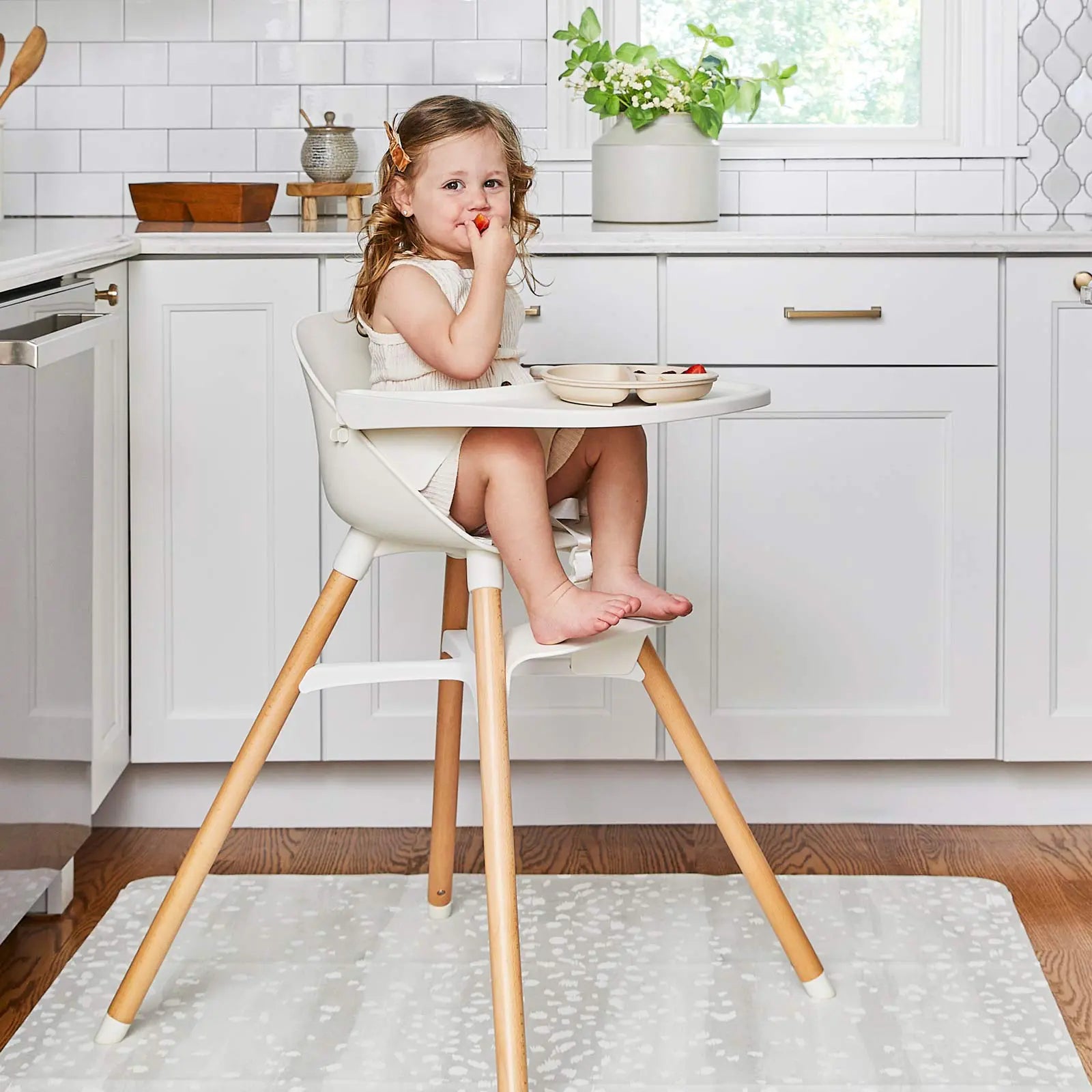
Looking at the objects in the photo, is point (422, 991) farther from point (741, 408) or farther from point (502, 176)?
point (502, 176)

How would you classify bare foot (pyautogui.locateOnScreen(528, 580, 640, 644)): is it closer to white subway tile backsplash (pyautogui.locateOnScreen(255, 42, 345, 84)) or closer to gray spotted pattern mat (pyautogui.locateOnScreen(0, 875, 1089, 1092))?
gray spotted pattern mat (pyautogui.locateOnScreen(0, 875, 1089, 1092))

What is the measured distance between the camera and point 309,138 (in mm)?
2725

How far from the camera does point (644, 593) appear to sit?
168 centimetres

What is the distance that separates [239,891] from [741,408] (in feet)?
3.75

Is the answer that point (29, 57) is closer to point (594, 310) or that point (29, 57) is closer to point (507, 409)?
point (594, 310)

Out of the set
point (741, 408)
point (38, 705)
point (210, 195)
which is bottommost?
point (38, 705)

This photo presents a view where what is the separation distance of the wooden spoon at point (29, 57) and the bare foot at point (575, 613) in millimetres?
1407

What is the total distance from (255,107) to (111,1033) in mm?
1788

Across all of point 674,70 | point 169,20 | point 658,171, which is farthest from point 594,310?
point 169,20

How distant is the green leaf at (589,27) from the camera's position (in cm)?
262

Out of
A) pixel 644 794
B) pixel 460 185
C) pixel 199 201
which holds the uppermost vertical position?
pixel 199 201

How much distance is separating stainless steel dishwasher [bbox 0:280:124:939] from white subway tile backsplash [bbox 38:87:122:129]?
817 mm

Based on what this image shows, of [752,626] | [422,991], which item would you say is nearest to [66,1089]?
[422,991]

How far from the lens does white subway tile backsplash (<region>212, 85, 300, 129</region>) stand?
2846 millimetres
